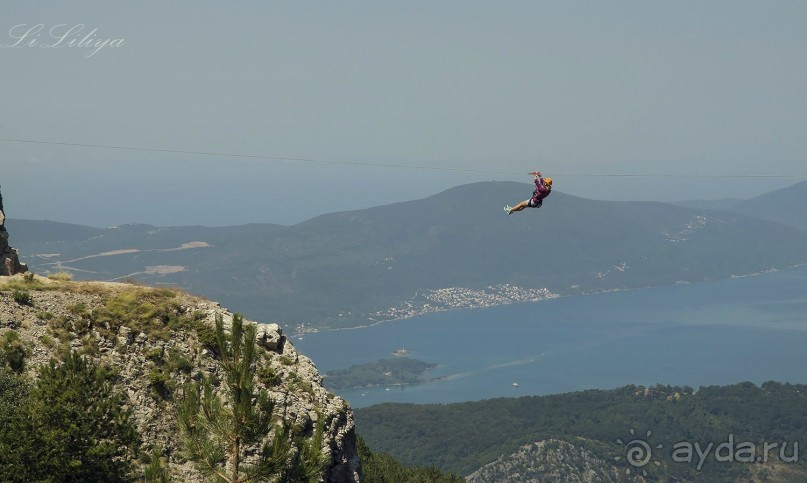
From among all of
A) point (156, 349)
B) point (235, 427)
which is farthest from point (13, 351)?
point (235, 427)

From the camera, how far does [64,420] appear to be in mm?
24219

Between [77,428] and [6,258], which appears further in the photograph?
[6,258]

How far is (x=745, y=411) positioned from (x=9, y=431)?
182 m

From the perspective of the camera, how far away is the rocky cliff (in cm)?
2894

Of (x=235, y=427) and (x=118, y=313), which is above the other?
(x=118, y=313)

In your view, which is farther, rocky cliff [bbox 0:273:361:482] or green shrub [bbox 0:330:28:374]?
rocky cliff [bbox 0:273:361:482]

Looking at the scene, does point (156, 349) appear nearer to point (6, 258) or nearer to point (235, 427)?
point (6, 258)

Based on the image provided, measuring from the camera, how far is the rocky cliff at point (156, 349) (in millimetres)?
28938

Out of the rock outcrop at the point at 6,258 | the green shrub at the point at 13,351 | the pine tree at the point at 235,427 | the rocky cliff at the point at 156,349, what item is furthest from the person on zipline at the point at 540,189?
the rock outcrop at the point at 6,258

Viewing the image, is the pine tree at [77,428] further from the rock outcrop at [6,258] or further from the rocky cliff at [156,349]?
the rock outcrop at [6,258]

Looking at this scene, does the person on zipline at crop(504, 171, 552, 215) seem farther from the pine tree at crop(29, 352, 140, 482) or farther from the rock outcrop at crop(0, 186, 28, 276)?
the rock outcrop at crop(0, 186, 28, 276)

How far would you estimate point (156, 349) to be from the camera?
100 ft

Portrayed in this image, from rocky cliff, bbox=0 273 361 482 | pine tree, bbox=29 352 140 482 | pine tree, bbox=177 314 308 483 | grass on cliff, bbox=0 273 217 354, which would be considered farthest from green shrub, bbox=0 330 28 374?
pine tree, bbox=177 314 308 483

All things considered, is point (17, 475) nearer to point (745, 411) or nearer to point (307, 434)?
point (307, 434)
